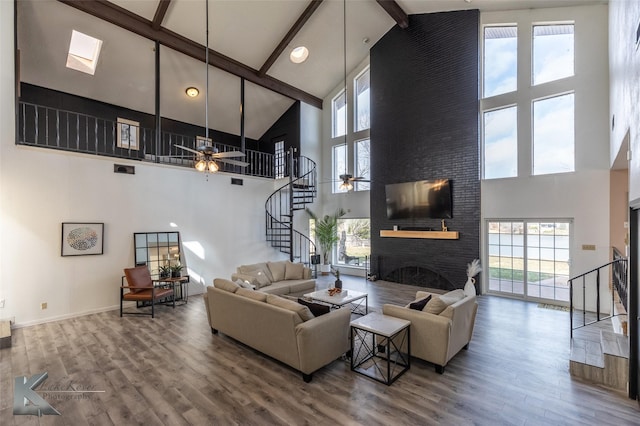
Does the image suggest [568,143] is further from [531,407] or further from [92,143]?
[92,143]

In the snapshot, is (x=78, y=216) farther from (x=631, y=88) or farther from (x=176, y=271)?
(x=631, y=88)

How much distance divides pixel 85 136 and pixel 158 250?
415cm

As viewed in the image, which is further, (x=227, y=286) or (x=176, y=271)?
(x=176, y=271)

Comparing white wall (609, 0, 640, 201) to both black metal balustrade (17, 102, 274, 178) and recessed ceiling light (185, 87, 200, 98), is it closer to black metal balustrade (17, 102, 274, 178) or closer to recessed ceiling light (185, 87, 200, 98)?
black metal balustrade (17, 102, 274, 178)

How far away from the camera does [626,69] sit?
331 cm

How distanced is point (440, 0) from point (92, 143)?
9.58m

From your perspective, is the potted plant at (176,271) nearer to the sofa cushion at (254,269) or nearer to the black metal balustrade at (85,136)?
the sofa cushion at (254,269)

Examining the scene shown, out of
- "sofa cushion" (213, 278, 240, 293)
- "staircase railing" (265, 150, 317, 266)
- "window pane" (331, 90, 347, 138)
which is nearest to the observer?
"sofa cushion" (213, 278, 240, 293)

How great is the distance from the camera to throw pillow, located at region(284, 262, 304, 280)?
6859mm

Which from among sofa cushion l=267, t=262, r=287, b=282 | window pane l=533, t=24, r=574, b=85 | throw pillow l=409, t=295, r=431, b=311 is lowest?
sofa cushion l=267, t=262, r=287, b=282

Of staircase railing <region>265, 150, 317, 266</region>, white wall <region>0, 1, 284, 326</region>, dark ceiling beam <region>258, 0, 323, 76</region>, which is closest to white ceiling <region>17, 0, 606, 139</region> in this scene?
dark ceiling beam <region>258, 0, 323, 76</region>

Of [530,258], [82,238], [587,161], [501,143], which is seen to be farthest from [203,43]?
[530,258]

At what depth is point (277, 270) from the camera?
6.83 metres

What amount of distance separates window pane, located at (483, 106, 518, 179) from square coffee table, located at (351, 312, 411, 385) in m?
5.02
